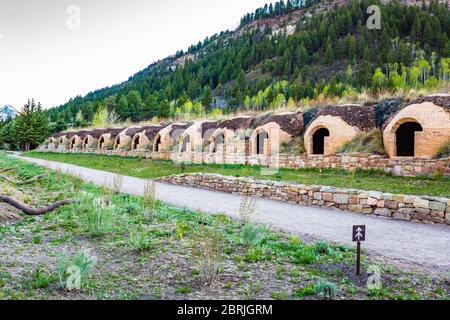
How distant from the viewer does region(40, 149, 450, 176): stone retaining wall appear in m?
13.6

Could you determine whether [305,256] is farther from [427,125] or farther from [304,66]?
[304,66]

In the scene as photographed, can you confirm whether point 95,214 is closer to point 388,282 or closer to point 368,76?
point 388,282

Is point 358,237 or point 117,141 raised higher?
point 117,141

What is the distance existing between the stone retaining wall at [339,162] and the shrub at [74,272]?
42.9ft

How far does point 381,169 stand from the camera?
1491 cm

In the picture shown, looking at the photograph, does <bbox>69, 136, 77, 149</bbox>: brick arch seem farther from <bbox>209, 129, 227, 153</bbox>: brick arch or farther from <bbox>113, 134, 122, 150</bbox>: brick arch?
<bbox>209, 129, 227, 153</bbox>: brick arch

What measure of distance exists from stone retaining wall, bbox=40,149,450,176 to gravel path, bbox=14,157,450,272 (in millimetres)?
6147

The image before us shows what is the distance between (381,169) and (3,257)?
13814mm

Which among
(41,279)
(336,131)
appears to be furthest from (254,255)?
(336,131)

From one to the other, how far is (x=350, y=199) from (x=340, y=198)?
290mm

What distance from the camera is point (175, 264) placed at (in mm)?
4922

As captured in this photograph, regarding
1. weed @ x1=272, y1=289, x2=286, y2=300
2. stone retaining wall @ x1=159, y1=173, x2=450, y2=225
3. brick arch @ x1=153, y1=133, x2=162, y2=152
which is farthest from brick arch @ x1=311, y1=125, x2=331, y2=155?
weed @ x1=272, y1=289, x2=286, y2=300

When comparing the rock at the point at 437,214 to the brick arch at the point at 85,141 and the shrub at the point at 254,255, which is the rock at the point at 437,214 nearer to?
the shrub at the point at 254,255

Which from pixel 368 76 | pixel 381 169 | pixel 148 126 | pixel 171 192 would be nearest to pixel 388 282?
pixel 171 192
